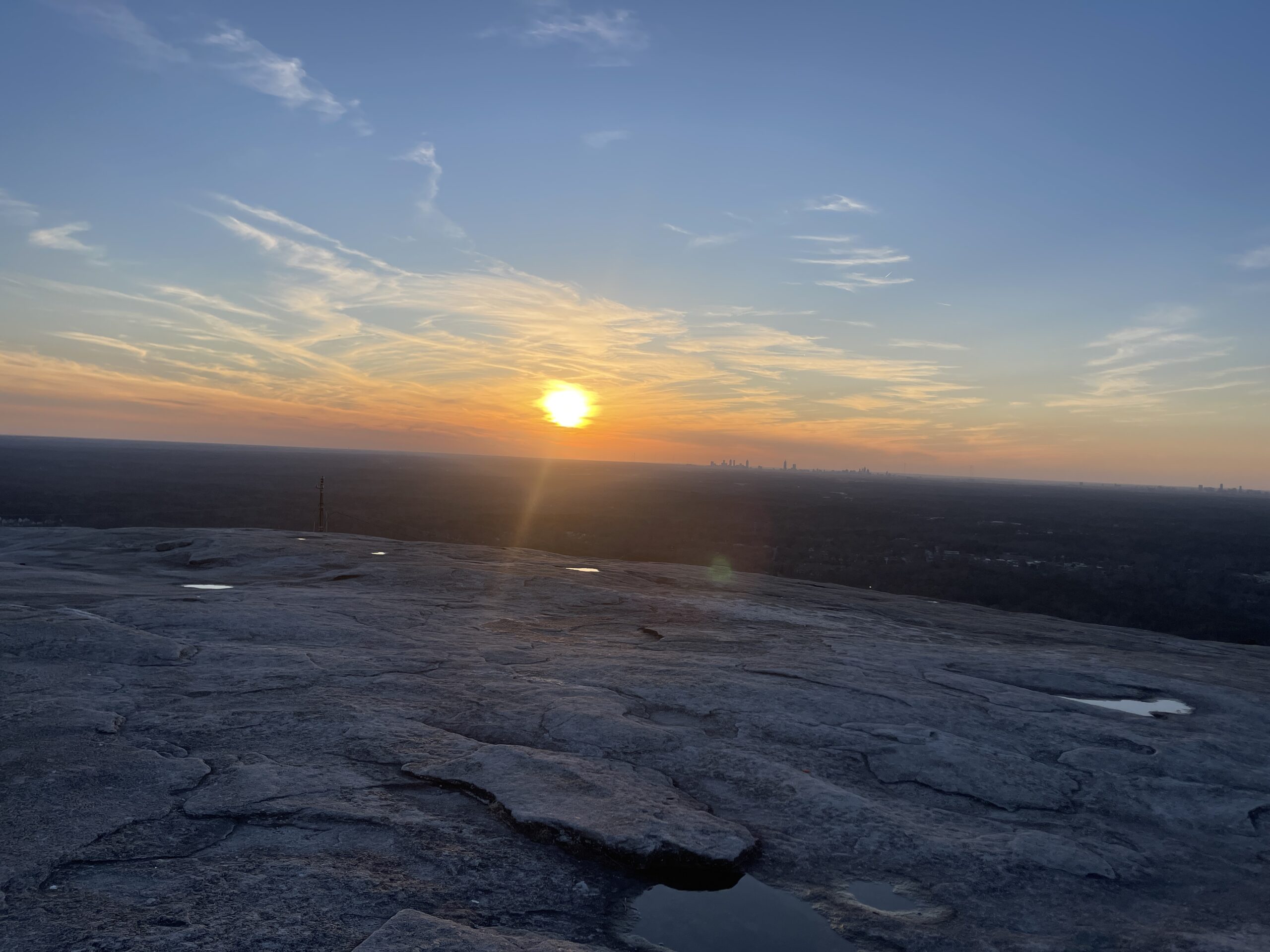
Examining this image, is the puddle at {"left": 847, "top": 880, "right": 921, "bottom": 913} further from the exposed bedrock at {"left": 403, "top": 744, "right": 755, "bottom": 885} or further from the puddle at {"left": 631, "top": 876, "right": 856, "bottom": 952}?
the exposed bedrock at {"left": 403, "top": 744, "right": 755, "bottom": 885}

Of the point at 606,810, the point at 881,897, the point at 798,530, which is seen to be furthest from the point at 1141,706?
the point at 798,530

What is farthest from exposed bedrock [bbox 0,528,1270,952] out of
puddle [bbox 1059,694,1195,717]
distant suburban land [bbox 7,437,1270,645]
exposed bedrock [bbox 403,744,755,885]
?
distant suburban land [bbox 7,437,1270,645]

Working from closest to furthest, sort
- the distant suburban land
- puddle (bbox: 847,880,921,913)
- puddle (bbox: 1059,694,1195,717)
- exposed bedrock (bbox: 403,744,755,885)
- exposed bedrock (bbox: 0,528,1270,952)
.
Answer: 1. exposed bedrock (bbox: 0,528,1270,952)
2. puddle (bbox: 847,880,921,913)
3. exposed bedrock (bbox: 403,744,755,885)
4. puddle (bbox: 1059,694,1195,717)
5. the distant suburban land

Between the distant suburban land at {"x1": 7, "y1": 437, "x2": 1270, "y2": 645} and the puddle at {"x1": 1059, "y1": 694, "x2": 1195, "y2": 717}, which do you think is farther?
the distant suburban land at {"x1": 7, "y1": 437, "x2": 1270, "y2": 645}

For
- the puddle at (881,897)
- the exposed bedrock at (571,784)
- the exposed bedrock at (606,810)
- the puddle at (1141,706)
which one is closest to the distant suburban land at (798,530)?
the puddle at (1141,706)

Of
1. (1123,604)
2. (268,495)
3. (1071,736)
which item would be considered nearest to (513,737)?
(1071,736)
